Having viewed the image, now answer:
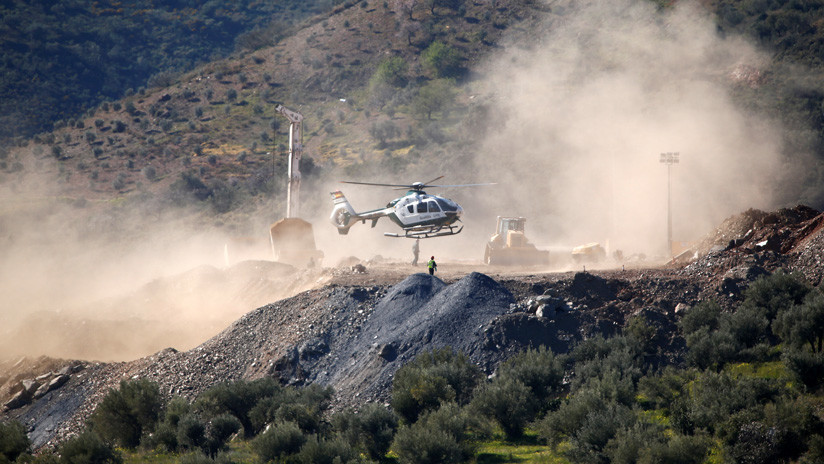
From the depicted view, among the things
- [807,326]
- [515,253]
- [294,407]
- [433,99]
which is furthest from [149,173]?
[807,326]

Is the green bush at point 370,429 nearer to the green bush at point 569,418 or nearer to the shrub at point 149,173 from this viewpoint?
the green bush at point 569,418

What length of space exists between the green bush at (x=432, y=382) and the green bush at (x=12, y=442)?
11.1m

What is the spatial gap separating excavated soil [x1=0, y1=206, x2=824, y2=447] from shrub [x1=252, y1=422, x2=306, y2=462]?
555 centimetres

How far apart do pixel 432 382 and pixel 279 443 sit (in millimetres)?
5342

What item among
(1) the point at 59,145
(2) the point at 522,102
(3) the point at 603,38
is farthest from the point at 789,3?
(1) the point at 59,145

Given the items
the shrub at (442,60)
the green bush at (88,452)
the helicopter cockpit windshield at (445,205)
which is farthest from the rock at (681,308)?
the shrub at (442,60)

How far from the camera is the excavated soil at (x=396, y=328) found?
28.7 meters

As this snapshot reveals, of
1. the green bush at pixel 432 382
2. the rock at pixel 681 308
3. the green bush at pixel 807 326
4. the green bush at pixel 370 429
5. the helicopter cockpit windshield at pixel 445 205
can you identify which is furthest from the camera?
the helicopter cockpit windshield at pixel 445 205

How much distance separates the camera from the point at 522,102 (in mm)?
99250

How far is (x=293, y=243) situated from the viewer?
51188 mm

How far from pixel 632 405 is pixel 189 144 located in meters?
80.8

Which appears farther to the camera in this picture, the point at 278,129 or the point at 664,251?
the point at 278,129

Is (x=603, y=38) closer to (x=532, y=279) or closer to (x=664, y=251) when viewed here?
(x=664, y=251)

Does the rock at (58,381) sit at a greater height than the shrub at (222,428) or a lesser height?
lesser
